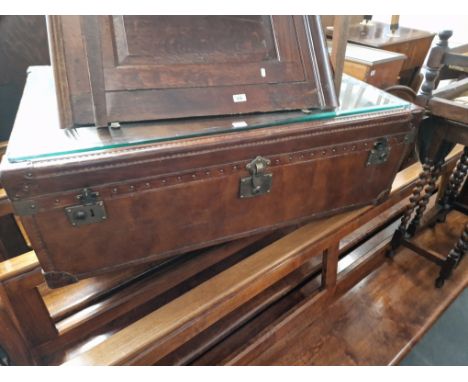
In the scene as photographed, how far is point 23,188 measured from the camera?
62 centimetres

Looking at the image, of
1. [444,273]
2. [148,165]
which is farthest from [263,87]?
[444,273]

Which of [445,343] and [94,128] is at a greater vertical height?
[94,128]

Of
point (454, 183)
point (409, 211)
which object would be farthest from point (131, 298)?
point (454, 183)

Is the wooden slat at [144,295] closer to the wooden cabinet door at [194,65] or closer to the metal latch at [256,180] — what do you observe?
the metal latch at [256,180]

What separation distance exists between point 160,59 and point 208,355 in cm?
89

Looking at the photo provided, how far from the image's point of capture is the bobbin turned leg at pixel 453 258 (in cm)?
132

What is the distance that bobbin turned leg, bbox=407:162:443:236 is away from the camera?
1.29m

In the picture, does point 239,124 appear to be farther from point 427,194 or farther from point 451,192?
point 451,192

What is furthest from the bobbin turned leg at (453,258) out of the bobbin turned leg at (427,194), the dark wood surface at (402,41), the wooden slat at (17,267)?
the dark wood surface at (402,41)

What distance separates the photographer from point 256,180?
83cm

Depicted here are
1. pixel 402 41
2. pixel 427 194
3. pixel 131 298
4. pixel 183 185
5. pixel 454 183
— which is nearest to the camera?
pixel 183 185

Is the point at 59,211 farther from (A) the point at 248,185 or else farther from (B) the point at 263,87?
(B) the point at 263,87

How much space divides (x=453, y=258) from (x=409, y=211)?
25 cm

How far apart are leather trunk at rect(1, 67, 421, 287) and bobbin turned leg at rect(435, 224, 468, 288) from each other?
59 cm
